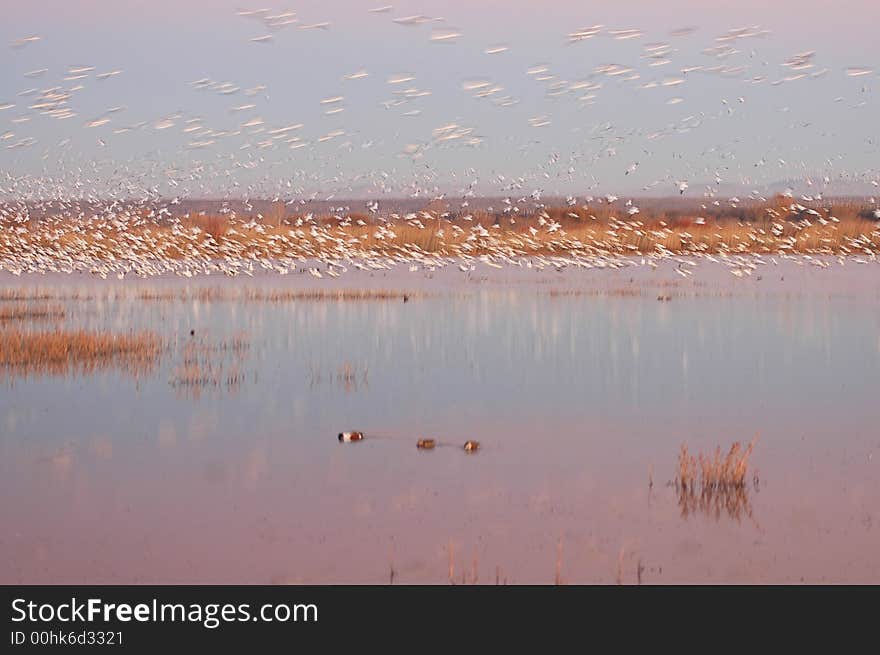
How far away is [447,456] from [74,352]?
8.37m

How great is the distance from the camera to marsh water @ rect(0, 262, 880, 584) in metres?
7.89

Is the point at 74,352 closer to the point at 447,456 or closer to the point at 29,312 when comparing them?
the point at 29,312

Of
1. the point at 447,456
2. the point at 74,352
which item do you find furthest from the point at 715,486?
the point at 74,352

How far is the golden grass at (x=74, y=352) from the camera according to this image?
16.2m

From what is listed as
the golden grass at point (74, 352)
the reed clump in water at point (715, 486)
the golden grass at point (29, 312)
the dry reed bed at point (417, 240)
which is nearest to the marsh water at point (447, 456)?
the reed clump in water at point (715, 486)

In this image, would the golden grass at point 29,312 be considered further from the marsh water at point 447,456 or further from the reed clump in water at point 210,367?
the reed clump in water at point 210,367

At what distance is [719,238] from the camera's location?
50.4m

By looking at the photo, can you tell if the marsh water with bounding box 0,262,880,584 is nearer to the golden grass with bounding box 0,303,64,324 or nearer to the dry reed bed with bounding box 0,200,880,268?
the golden grass with bounding box 0,303,64,324

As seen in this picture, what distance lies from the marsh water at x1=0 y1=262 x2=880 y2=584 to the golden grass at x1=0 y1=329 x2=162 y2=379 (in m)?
0.30

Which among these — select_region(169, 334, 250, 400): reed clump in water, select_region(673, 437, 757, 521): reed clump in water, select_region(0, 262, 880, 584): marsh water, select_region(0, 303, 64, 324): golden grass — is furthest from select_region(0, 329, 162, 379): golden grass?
select_region(673, 437, 757, 521): reed clump in water

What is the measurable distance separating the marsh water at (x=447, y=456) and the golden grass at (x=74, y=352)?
303 mm
